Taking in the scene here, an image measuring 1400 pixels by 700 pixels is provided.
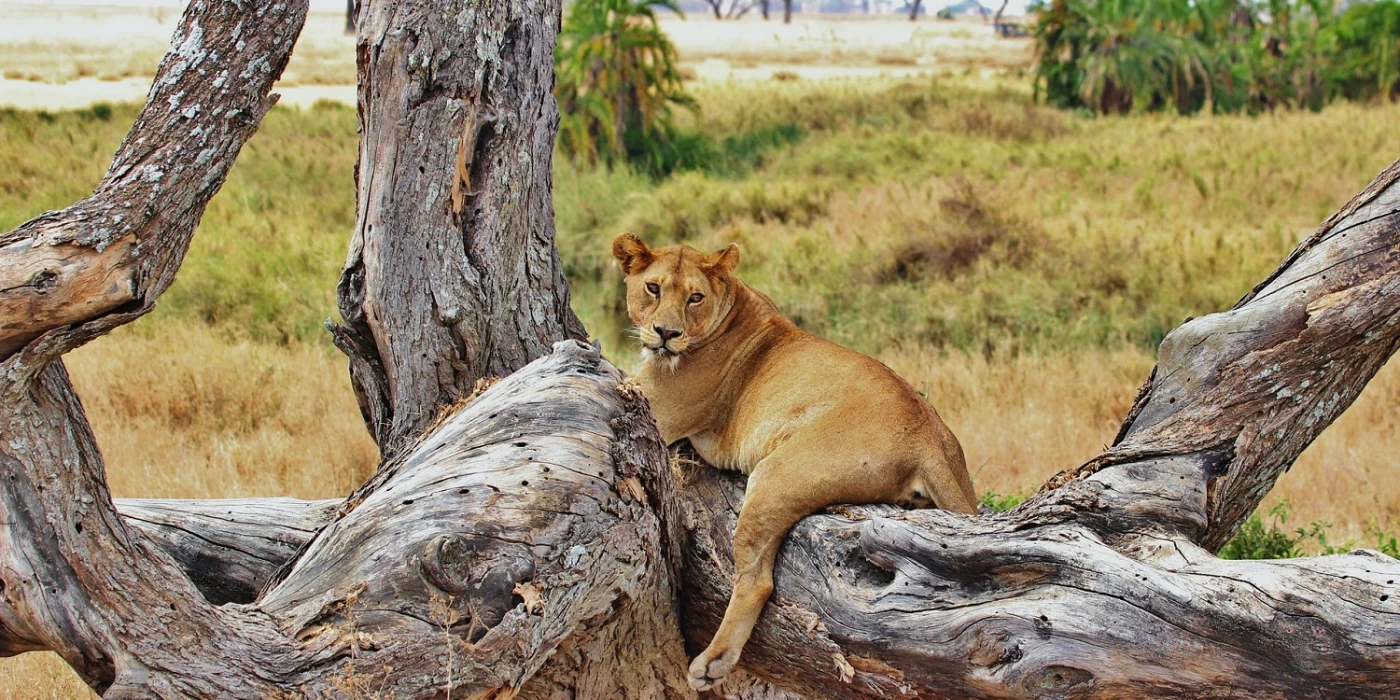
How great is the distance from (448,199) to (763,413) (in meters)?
1.47

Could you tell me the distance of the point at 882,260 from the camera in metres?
12.9

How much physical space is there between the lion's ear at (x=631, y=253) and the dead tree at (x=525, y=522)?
43 cm

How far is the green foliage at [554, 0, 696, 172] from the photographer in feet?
64.5

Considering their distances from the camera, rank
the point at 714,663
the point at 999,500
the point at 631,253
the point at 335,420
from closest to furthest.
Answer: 1. the point at 714,663
2. the point at 631,253
3. the point at 999,500
4. the point at 335,420

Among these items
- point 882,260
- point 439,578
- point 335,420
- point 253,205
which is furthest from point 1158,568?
point 253,205

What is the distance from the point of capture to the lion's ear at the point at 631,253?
4.90m

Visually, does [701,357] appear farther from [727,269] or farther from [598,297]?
[598,297]

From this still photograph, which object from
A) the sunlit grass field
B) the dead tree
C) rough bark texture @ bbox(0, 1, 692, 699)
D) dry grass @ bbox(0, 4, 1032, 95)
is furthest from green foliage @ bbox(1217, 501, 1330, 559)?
dry grass @ bbox(0, 4, 1032, 95)

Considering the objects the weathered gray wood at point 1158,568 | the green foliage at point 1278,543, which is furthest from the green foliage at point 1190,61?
the weathered gray wood at point 1158,568

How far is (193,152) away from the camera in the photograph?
329 cm

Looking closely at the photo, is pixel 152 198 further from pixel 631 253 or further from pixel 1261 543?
pixel 1261 543

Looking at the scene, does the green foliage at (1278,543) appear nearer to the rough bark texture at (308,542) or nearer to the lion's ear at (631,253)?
the lion's ear at (631,253)

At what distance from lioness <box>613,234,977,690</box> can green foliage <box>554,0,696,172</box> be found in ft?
47.8

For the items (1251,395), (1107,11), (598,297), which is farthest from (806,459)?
(1107,11)
